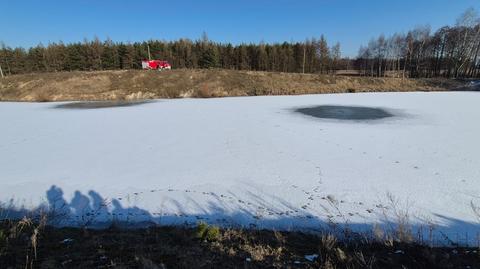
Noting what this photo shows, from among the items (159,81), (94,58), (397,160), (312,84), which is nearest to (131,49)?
(94,58)

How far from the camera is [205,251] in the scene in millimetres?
2885

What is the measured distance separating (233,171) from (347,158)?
2559mm

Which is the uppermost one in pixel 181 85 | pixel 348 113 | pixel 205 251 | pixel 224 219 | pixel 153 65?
pixel 153 65

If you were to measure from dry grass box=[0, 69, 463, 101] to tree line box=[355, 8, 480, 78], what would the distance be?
12.2 metres

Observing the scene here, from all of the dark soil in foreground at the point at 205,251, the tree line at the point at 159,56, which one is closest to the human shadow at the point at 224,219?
the dark soil in foreground at the point at 205,251

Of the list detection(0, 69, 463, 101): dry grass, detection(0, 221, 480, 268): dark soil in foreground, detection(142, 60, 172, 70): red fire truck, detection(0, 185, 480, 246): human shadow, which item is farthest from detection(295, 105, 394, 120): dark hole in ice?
detection(142, 60, 172, 70): red fire truck

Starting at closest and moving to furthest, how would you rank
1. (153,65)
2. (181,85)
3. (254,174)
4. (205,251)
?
(205,251) → (254,174) → (181,85) → (153,65)

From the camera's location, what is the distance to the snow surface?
4.07m

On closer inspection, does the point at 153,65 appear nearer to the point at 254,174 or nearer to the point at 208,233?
the point at 254,174

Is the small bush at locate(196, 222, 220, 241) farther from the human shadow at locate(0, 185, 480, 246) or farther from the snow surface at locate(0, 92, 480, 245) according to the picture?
the snow surface at locate(0, 92, 480, 245)

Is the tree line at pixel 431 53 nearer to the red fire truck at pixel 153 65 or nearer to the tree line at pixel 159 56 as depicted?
the tree line at pixel 159 56

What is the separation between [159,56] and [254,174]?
44.0 metres

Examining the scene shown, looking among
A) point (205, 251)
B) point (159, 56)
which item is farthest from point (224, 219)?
point (159, 56)

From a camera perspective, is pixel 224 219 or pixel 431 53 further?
pixel 431 53
